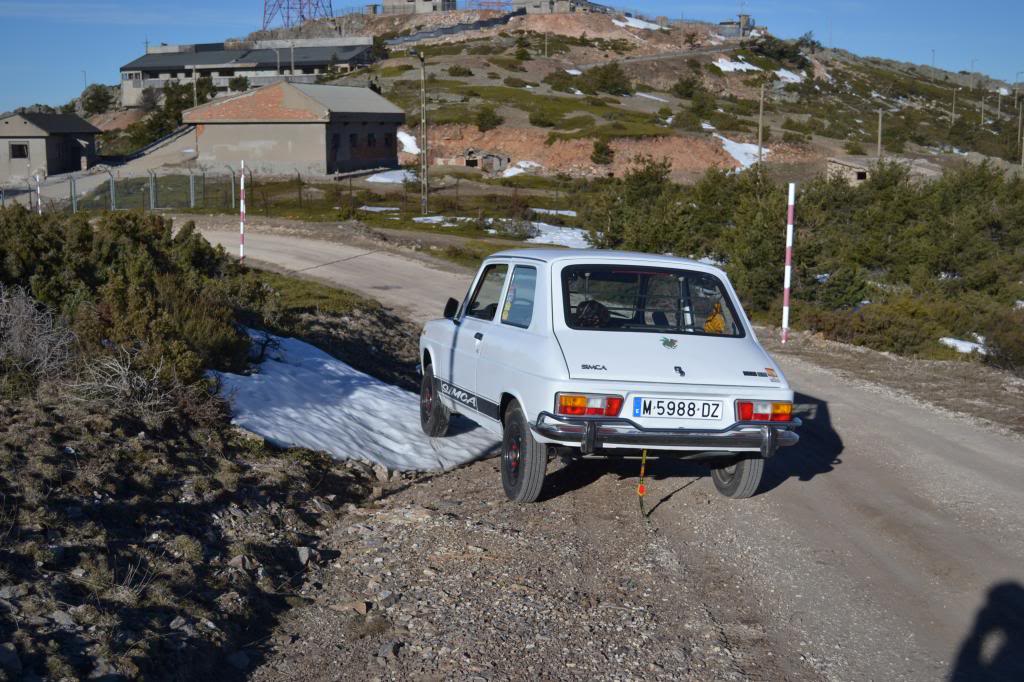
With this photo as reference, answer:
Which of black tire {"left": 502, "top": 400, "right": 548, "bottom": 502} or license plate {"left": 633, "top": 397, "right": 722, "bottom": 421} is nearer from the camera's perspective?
license plate {"left": 633, "top": 397, "right": 722, "bottom": 421}

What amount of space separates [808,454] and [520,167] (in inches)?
2871

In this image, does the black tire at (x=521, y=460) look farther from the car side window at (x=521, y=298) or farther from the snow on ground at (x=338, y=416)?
the snow on ground at (x=338, y=416)

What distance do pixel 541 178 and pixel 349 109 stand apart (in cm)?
1634

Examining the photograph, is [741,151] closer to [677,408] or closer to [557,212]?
[557,212]

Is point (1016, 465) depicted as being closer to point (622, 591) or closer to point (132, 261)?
point (622, 591)

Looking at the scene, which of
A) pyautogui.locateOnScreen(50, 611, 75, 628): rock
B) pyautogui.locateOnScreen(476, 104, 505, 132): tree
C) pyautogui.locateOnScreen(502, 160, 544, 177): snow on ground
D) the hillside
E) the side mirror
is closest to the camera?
pyautogui.locateOnScreen(50, 611, 75, 628): rock

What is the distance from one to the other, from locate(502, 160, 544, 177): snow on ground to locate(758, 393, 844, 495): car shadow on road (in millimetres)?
68181

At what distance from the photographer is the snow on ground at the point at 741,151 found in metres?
82.2

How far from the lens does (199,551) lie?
5895mm

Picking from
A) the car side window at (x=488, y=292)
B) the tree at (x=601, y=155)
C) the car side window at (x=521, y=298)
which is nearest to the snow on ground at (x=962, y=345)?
the car side window at (x=488, y=292)

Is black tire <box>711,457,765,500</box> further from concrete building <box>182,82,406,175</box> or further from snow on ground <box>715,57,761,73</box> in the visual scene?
snow on ground <box>715,57,761,73</box>

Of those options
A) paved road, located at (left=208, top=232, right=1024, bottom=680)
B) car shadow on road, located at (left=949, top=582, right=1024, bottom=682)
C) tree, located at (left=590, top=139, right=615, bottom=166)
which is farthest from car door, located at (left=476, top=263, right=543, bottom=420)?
tree, located at (left=590, top=139, right=615, bottom=166)

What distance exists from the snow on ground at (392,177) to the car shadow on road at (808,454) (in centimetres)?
5153

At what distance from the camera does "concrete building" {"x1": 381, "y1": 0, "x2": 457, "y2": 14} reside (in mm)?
192837
